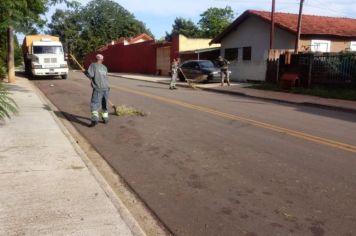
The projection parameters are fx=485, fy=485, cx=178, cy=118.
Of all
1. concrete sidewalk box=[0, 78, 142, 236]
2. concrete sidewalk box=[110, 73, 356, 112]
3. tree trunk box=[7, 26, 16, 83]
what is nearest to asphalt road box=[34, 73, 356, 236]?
concrete sidewalk box=[0, 78, 142, 236]

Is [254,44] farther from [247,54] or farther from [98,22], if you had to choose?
[98,22]

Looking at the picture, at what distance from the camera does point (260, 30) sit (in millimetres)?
30781

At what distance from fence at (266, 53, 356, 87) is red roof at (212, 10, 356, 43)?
3.84 meters

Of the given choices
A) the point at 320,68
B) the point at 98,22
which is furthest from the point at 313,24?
the point at 98,22

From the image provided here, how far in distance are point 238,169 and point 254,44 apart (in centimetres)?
2516

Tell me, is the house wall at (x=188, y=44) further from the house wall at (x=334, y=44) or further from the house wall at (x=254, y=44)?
the house wall at (x=334, y=44)

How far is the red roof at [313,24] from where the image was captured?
28.3m

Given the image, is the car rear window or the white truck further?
the white truck

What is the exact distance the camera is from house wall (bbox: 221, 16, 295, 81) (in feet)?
96.4

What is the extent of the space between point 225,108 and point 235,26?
19238mm

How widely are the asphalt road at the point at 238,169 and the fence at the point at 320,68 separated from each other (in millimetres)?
8177

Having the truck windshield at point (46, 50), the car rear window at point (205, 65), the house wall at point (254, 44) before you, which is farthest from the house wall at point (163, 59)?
the truck windshield at point (46, 50)

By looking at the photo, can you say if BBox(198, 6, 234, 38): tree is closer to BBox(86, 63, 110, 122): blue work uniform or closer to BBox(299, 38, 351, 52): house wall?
BBox(299, 38, 351, 52): house wall

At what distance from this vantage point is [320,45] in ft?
94.9
